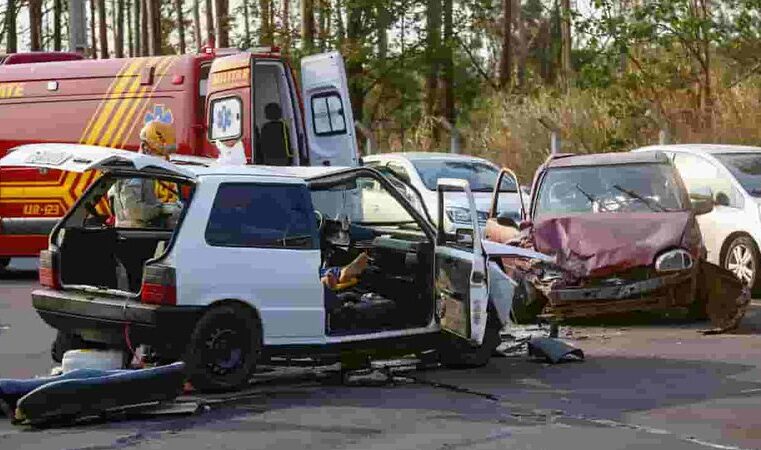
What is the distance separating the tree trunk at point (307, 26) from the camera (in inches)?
1387

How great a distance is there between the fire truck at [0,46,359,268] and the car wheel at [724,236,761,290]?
14.9 ft

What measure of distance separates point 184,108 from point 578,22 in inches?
459

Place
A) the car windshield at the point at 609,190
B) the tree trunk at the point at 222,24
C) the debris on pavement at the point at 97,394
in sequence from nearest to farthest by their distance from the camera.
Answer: the debris on pavement at the point at 97,394
the car windshield at the point at 609,190
the tree trunk at the point at 222,24

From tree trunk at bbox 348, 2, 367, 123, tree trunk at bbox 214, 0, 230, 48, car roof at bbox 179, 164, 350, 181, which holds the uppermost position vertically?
tree trunk at bbox 214, 0, 230, 48

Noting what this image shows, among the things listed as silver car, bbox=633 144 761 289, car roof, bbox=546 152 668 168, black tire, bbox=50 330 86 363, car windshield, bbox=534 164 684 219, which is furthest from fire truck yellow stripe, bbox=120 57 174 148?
black tire, bbox=50 330 86 363

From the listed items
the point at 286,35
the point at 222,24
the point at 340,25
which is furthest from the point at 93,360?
the point at 222,24

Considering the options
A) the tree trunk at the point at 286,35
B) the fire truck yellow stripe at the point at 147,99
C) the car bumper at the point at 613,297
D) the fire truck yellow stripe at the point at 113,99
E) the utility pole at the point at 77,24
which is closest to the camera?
the car bumper at the point at 613,297

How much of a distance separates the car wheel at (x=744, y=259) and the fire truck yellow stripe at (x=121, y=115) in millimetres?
7915

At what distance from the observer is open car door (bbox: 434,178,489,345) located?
10750 mm

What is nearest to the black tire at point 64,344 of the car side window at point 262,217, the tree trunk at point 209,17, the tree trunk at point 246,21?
the car side window at point 262,217

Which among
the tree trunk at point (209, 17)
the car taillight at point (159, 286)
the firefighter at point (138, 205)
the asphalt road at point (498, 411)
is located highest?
the tree trunk at point (209, 17)

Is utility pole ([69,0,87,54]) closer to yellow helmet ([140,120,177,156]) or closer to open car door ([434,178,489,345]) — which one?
yellow helmet ([140,120,177,156])

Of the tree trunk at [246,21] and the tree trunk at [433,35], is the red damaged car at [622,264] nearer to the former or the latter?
the tree trunk at [433,35]

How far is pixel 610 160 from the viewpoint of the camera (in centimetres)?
1534
